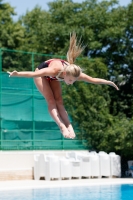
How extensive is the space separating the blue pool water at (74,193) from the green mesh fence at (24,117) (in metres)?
4.69

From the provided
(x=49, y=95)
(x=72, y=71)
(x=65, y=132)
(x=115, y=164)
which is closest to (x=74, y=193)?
(x=115, y=164)

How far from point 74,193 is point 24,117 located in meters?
6.50

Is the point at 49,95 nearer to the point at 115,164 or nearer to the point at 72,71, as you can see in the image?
the point at 72,71

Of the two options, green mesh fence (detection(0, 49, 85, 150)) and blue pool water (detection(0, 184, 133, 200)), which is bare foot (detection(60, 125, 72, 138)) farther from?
green mesh fence (detection(0, 49, 85, 150))

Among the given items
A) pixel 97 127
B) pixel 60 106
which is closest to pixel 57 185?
pixel 97 127

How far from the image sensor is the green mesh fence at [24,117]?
1928cm

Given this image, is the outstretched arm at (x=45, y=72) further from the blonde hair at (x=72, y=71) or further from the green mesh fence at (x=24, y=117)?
the green mesh fence at (x=24, y=117)

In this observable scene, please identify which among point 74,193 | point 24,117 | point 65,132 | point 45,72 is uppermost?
point 24,117

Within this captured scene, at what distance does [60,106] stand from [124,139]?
11.6 m

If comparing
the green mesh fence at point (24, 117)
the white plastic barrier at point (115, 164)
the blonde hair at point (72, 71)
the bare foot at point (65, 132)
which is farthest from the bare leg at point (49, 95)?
the white plastic barrier at point (115, 164)

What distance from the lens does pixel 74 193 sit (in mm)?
13836

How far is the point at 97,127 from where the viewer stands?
69.4 ft

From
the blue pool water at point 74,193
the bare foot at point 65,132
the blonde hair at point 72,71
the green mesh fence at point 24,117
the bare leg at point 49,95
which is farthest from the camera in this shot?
the green mesh fence at point 24,117

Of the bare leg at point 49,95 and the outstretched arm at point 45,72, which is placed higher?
the outstretched arm at point 45,72
